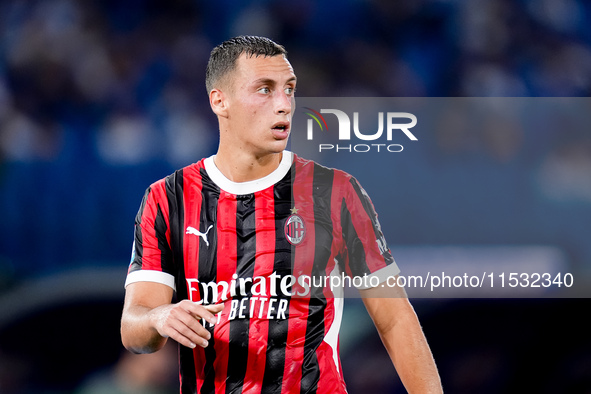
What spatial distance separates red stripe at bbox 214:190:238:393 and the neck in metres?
0.07

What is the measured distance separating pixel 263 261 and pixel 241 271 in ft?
0.25

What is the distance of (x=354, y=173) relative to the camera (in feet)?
8.95

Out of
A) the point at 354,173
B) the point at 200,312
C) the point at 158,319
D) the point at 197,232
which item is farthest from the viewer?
the point at 354,173

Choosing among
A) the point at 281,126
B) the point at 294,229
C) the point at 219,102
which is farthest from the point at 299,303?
the point at 219,102

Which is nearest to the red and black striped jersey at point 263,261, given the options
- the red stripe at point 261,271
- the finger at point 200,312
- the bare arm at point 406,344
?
the red stripe at point 261,271

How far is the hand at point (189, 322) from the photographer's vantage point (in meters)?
1.49

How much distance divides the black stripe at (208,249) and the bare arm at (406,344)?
54 cm

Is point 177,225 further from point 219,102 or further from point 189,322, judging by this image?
point 189,322

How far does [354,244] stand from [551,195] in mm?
1213

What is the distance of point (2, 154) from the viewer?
2766mm

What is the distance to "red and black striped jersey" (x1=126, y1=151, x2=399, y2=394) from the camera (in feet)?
6.20

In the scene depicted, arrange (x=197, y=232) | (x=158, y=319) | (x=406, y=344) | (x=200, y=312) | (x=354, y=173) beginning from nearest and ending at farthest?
(x=200, y=312), (x=158, y=319), (x=406, y=344), (x=197, y=232), (x=354, y=173)

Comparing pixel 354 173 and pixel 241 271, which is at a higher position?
pixel 354 173

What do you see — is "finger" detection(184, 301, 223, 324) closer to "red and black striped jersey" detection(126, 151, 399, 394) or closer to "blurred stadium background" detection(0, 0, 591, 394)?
"red and black striped jersey" detection(126, 151, 399, 394)
